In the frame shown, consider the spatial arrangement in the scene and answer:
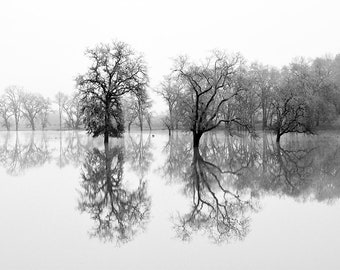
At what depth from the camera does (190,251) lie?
739 centimetres

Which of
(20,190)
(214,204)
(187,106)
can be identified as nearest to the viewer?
(214,204)

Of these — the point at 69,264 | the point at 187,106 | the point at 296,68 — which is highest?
the point at 296,68

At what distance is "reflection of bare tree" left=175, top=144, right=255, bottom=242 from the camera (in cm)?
868

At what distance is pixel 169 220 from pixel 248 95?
2085 inches

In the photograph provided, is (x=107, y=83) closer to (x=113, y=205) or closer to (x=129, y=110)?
(x=113, y=205)

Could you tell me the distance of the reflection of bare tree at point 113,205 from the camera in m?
8.74

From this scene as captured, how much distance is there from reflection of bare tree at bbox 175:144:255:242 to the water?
0.09 feet

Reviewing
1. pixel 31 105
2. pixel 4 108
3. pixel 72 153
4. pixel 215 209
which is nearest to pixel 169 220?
pixel 215 209

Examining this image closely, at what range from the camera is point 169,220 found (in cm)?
961

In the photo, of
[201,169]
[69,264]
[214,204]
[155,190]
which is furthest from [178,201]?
[201,169]

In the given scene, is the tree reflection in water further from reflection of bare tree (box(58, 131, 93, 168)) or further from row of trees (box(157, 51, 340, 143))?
row of trees (box(157, 51, 340, 143))

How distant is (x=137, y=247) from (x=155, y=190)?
6011mm

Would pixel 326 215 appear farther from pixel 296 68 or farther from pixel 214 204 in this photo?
pixel 296 68

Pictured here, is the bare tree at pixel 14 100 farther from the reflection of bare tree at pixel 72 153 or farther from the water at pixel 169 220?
the water at pixel 169 220
